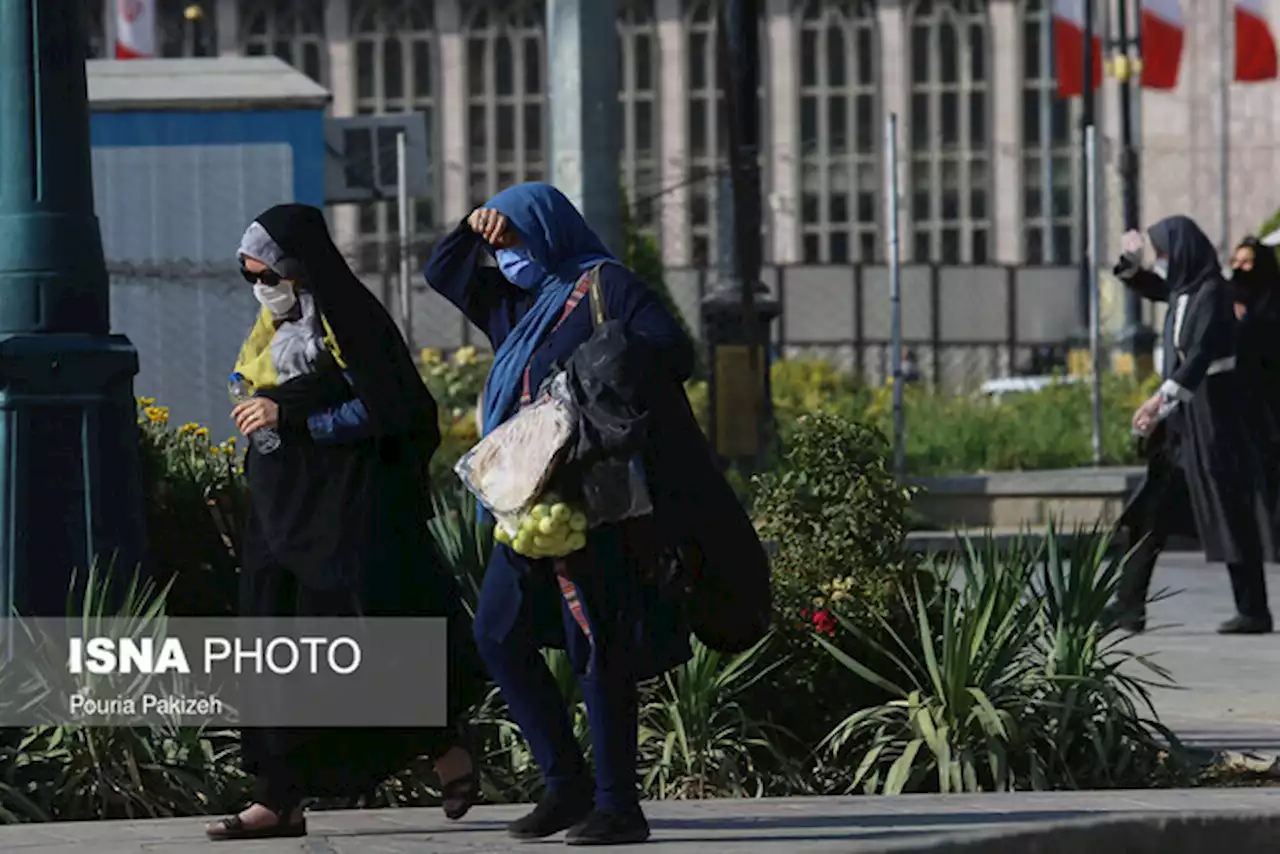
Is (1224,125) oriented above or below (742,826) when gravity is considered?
above

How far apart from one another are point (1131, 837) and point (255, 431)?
2208 millimetres

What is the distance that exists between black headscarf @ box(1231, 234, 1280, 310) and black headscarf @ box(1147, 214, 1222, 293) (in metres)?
0.92

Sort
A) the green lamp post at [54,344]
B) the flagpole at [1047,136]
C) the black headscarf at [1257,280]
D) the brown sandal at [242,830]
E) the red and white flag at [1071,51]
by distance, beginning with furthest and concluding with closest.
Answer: the flagpole at [1047,136]
the red and white flag at [1071,51]
the black headscarf at [1257,280]
the green lamp post at [54,344]
the brown sandal at [242,830]

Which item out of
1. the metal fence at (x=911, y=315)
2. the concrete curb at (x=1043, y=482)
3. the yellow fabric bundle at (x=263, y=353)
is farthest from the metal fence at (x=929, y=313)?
the yellow fabric bundle at (x=263, y=353)

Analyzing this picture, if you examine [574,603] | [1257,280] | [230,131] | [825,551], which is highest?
[230,131]

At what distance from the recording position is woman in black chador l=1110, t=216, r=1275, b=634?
1278 centimetres

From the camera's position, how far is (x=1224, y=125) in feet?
208

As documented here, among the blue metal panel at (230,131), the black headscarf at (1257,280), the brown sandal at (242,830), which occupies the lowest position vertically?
the brown sandal at (242,830)

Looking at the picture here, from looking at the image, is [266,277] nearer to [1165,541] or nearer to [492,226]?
[492,226]

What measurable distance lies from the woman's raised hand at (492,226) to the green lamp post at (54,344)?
5.80 feet

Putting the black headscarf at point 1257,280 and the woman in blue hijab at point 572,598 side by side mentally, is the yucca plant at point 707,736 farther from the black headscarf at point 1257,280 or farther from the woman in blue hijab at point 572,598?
the black headscarf at point 1257,280

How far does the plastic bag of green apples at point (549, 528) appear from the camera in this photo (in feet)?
22.1

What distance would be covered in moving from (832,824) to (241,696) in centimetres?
155

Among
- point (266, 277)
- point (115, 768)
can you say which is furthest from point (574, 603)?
point (115, 768)
